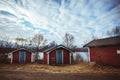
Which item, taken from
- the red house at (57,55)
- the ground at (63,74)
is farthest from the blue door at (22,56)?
the ground at (63,74)

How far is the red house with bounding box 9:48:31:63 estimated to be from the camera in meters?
22.0

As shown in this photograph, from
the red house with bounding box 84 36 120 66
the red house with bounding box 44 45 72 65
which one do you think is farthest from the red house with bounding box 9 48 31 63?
the red house with bounding box 84 36 120 66

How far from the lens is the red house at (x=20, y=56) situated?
867 inches

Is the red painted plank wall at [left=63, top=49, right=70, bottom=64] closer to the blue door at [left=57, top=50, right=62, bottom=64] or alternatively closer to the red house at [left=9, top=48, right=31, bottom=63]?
the blue door at [left=57, top=50, right=62, bottom=64]

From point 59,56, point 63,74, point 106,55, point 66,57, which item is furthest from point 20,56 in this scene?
point 106,55

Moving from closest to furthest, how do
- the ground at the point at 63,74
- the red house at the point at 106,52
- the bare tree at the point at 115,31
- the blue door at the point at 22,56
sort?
1. the ground at the point at 63,74
2. the red house at the point at 106,52
3. the bare tree at the point at 115,31
4. the blue door at the point at 22,56

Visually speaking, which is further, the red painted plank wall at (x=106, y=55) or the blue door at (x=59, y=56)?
the blue door at (x=59, y=56)

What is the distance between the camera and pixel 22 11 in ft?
43.6

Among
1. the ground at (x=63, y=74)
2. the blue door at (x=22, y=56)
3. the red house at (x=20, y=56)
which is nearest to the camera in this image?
the ground at (x=63, y=74)

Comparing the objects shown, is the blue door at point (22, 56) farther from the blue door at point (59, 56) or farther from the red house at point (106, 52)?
the red house at point (106, 52)

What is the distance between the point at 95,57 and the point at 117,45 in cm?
345

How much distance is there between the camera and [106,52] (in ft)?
48.1

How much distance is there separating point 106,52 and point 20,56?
15.4m

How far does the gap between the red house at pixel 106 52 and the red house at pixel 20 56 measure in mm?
12530
